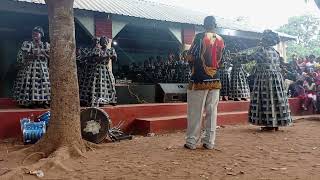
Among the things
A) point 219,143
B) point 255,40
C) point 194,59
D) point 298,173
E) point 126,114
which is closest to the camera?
point 298,173

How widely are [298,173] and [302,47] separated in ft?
124

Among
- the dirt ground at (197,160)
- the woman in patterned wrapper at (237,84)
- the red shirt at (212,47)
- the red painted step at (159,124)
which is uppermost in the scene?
the red shirt at (212,47)

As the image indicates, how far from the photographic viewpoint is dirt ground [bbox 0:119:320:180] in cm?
430

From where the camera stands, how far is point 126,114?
801cm

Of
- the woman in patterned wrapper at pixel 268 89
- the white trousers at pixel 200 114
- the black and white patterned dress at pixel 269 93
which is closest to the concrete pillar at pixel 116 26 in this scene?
the woman in patterned wrapper at pixel 268 89

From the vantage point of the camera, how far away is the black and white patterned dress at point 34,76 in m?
7.40

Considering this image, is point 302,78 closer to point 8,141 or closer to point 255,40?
point 255,40

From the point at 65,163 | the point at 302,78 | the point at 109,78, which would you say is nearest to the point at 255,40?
the point at 302,78

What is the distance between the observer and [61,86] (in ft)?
17.9

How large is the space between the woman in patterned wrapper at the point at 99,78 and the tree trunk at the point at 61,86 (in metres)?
2.43

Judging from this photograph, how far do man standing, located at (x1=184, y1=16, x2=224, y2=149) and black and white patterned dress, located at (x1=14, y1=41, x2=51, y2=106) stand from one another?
3.11m

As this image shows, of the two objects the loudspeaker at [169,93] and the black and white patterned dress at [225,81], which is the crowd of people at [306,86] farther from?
the loudspeaker at [169,93]

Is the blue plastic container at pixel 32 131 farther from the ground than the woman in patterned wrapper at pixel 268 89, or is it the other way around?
the woman in patterned wrapper at pixel 268 89

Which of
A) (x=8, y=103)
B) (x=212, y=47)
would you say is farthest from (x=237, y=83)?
(x=8, y=103)
